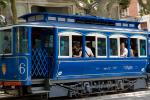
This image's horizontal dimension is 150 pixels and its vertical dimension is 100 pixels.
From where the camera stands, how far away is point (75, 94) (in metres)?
18.8

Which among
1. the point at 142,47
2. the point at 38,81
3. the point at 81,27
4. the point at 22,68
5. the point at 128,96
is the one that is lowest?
the point at 128,96

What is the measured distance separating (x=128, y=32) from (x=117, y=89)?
2516 mm

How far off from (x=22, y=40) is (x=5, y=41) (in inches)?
35.6

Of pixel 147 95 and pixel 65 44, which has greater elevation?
pixel 65 44

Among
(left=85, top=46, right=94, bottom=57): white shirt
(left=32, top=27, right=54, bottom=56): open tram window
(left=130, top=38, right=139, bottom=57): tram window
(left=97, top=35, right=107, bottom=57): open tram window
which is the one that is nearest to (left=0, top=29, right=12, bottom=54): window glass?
(left=32, top=27, right=54, bottom=56): open tram window

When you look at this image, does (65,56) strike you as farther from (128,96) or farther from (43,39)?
(128,96)

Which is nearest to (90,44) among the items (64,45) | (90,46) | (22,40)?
(90,46)

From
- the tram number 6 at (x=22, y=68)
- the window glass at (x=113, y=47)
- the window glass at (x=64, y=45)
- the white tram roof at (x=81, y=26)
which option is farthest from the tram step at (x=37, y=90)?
the window glass at (x=113, y=47)

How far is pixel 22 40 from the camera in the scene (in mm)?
17188

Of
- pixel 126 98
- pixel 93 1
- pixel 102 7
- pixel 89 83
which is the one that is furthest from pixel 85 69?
pixel 93 1

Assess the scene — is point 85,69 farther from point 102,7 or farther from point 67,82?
point 102,7

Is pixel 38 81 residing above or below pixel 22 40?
below

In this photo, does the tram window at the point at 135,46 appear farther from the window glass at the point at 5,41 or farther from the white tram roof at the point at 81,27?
the window glass at the point at 5,41

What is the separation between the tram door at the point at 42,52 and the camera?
1761 centimetres
